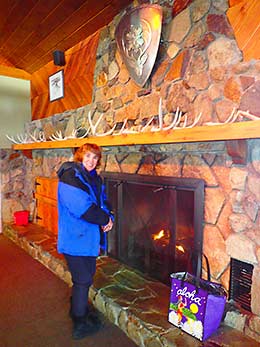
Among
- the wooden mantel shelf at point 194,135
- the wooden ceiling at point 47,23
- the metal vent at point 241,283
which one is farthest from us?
the wooden ceiling at point 47,23

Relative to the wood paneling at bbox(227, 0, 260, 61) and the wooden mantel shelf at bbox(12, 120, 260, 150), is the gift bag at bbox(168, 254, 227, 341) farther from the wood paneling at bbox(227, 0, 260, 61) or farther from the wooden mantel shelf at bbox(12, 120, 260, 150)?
the wood paneling at bbox(227, 0, 260, 61)

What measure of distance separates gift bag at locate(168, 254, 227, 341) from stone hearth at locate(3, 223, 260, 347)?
0.16 ft

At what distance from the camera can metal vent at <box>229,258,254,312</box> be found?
1.73 metres

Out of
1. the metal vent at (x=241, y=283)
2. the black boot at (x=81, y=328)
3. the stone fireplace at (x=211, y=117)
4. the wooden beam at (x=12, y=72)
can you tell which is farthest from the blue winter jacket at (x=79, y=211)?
the wooden beam at (x=12, y=72)

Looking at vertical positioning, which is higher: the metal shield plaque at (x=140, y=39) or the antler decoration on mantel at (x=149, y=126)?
the metal shield plaque at (x=140, y=39)

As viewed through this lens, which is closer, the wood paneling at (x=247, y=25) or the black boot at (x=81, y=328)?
the wood paneling at (x=247, y=25)

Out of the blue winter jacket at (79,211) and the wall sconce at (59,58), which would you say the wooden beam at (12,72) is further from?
the blue winter jacket at (79,211)

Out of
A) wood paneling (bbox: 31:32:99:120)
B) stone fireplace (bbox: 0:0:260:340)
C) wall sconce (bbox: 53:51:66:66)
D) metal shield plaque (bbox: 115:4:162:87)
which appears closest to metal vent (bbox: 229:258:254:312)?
stone fireplace (bbox: 0:0:260:340)

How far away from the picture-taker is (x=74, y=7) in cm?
251

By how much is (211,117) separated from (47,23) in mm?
2043

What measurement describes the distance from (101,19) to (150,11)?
2.58 feet

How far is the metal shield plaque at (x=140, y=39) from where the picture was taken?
210 centimetres

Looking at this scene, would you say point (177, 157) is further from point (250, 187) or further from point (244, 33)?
Answer: point (244, 33)

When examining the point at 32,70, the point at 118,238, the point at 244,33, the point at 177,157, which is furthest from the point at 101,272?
the point at 32,70
